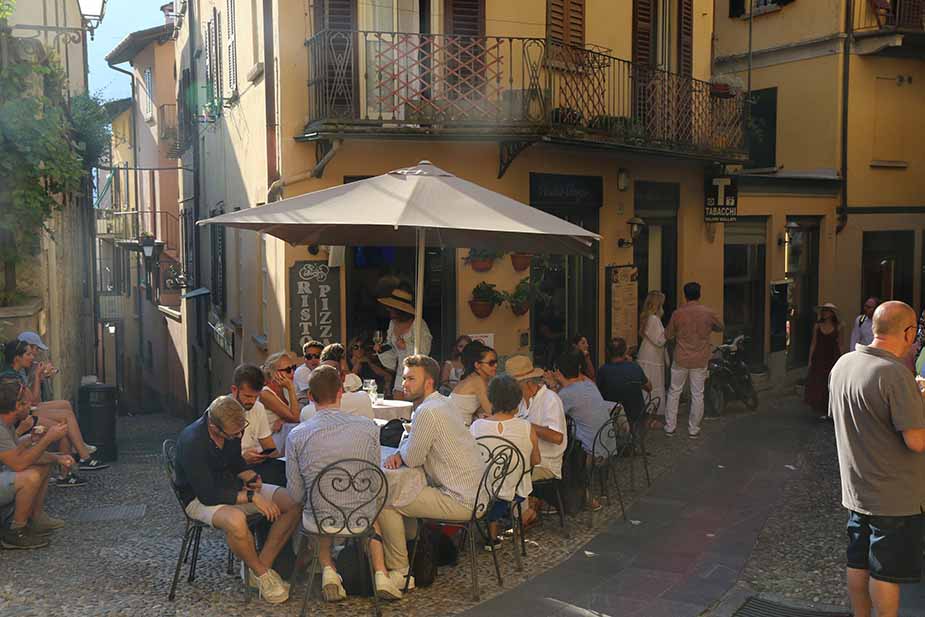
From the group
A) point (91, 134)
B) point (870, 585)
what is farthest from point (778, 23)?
point (870, 585)

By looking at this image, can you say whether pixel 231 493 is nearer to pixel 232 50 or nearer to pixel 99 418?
pixel 99 418

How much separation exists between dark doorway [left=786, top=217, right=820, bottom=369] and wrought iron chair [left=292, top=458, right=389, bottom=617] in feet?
43.5

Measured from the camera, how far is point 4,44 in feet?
30.0

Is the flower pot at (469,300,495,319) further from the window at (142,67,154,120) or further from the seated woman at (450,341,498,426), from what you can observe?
the window at (142,67,154,120)

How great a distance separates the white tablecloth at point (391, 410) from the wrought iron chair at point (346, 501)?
6.03ft

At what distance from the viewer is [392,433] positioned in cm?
730

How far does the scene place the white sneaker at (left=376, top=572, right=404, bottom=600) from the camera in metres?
6.16

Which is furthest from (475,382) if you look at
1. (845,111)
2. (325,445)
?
(845,111)

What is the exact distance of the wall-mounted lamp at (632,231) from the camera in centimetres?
1383

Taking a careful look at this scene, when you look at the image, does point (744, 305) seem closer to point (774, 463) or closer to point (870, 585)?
point (774, 463)

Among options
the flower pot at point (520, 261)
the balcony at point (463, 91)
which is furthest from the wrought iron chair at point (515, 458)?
the flower pot at point (520, 261)

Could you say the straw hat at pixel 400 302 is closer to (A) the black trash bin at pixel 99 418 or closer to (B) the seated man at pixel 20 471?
(B) the seated man at pixel 20 471

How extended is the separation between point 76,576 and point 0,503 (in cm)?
95

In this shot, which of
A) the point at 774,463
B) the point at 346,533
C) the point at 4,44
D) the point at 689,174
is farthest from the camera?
the point at 689,174
